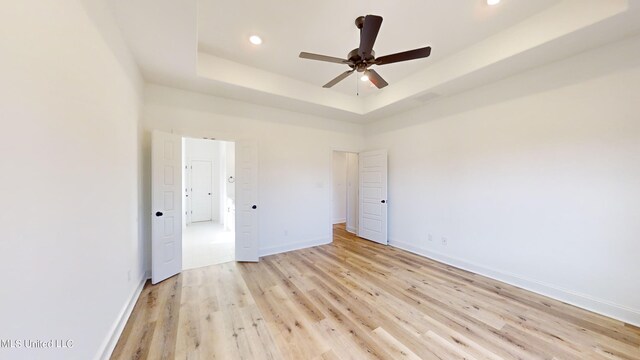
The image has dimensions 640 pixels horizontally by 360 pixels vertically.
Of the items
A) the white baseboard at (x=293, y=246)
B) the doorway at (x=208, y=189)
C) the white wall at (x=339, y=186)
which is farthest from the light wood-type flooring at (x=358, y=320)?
the white wall at (x=339, y=186)

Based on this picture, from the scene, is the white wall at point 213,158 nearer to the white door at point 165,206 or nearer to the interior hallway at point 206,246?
the interior hallway at point 206,246

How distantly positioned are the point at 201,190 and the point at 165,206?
15.5 feet

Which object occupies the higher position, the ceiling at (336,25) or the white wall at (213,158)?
the ceiling at (336,25)

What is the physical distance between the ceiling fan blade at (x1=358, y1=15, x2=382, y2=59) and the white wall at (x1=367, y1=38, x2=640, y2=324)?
90.3 inches

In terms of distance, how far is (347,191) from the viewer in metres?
6.54

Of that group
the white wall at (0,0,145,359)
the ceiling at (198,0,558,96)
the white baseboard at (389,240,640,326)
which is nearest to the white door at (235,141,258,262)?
the ceiling at (198,0,558,96)

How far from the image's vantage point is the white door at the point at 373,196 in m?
4.97

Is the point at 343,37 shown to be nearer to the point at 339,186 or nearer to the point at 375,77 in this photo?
the point at 375,77

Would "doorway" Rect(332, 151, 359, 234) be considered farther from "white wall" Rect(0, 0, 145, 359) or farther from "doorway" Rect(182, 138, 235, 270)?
"white wall" Rect(0, 0, 145, 359)

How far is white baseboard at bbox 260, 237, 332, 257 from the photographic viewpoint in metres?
4.32

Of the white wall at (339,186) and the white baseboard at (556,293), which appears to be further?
the white wall at (339,186)

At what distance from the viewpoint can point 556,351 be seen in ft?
6.32

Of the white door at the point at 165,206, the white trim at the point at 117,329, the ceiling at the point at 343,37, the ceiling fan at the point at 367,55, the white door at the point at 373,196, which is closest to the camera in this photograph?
the white trim at the point at 117,329

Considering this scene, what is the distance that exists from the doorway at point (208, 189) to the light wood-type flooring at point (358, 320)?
302cm
